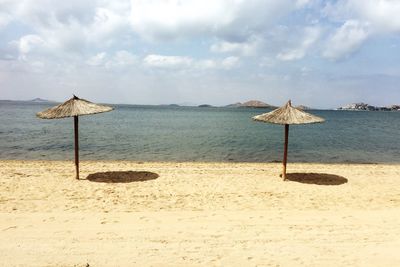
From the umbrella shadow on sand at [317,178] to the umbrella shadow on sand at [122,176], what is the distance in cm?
483

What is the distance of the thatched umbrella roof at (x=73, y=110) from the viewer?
1087 cm

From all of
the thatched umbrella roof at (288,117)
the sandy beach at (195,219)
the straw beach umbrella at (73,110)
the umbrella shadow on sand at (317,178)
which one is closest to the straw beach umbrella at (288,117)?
the thatched umbrella roof at (288,117)

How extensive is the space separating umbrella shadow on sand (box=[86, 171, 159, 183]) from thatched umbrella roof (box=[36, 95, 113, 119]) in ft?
7.30

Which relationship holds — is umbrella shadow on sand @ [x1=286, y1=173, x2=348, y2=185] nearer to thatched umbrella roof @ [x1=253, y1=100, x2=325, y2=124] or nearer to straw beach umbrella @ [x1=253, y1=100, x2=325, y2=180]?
straw beach umbrella @ [x1=253, y1=100, x2=325, y2=180]

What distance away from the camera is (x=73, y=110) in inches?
431

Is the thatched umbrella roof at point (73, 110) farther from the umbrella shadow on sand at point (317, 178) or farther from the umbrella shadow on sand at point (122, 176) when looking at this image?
the umbrella shadow on sand at point (317, 178)

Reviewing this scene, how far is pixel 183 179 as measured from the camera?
11898mm

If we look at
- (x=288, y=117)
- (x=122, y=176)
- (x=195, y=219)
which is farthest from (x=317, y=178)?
(x=122, y=176)

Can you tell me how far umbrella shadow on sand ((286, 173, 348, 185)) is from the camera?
11.9 metres

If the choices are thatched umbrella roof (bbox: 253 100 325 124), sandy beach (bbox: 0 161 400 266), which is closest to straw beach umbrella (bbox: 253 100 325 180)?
thatched umbrella roof (bbox: 253 100 325 124)

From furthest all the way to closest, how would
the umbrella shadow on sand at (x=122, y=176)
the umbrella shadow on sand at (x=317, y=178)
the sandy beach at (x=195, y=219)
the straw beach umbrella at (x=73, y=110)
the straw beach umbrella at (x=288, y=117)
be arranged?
the umbrella shadow on sand at (x=317, y=178) → the umbrella shadow on sand at (x=122, y=176) → the straw beach umbrella at (x=288, y=117) → the straw beach umbrella at (x=73, y=110) → the sandy beach at (x=195, y=219)

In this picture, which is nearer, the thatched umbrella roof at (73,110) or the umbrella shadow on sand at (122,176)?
the thatched umbrella roof at (73,110)

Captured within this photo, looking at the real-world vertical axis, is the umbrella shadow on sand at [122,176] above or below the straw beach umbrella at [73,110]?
below

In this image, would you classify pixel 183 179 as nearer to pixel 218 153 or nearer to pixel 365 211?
pixel 365 211
